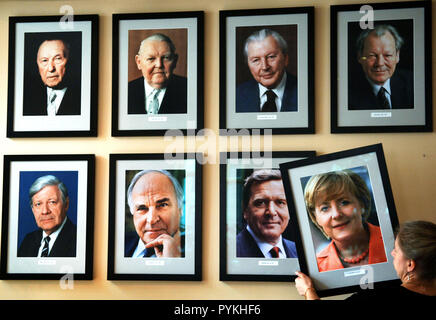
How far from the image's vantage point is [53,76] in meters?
2.65

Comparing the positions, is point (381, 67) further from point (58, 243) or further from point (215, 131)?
point (58, 243)

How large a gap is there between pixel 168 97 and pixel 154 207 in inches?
23.3

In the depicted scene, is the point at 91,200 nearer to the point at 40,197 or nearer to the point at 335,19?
the point at 40,197

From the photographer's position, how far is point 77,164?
8.52ft

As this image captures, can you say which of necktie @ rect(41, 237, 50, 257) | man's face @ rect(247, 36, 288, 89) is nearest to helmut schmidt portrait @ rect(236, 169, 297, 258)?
man's face @ rect(247, 36, 288, 89)

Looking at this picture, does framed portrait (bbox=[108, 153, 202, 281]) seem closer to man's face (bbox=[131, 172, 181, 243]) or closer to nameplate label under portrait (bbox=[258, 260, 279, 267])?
man's face (bbox=[131, 172, 181, 243])

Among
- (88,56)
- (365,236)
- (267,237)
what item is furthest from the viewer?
(88,56)

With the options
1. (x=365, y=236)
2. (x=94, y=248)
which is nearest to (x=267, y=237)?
(x=365, y=236)

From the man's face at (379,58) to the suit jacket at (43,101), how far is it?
1530mm

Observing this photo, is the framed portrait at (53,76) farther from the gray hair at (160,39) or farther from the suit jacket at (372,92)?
the suit jacket at (372,92)

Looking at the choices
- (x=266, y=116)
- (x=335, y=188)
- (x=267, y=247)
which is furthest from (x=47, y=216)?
(x=335, y=188)

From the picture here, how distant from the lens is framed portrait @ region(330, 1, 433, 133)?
243 centimetres

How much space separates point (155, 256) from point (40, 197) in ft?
2.32

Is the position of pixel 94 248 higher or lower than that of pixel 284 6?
lower
